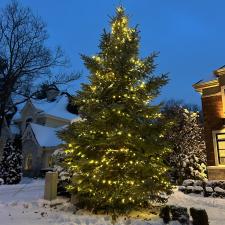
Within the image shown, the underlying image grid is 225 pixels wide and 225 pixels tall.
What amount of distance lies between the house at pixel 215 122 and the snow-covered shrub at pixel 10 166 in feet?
46.7

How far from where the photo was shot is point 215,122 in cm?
→ 1923

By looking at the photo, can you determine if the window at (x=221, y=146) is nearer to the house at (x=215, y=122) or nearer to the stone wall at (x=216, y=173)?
the house at (x=215, y=122)

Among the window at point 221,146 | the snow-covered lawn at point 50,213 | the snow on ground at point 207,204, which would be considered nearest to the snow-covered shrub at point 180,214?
the snow-covered lawn at point 50,213

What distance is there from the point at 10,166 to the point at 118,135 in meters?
16.6

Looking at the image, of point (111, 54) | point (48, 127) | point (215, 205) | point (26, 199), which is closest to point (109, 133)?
point (111, 54)

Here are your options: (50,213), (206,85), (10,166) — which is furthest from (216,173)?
(10,166)

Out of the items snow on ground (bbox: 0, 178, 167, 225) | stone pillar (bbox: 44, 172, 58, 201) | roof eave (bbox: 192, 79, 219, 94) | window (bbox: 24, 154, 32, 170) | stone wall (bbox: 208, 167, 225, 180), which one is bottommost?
snow on ground (bbox: 0, 178, 167, 225)

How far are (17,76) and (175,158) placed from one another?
1409cm

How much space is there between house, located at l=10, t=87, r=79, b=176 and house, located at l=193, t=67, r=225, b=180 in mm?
14631

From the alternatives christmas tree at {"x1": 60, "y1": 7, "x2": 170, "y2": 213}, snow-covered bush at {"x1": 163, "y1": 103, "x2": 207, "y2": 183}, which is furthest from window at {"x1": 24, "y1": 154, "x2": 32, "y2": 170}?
christmas tree at {"x1": 60, "y1": 7, "x2": 170, "y2": 213}

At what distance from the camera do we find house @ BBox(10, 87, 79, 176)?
106ft

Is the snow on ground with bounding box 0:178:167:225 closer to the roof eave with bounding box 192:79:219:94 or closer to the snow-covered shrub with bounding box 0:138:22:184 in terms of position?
the snow-covered shrub with bounding box 0:138:22:184

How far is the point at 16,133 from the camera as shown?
38.8m

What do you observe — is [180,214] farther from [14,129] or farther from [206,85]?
[14,129]
